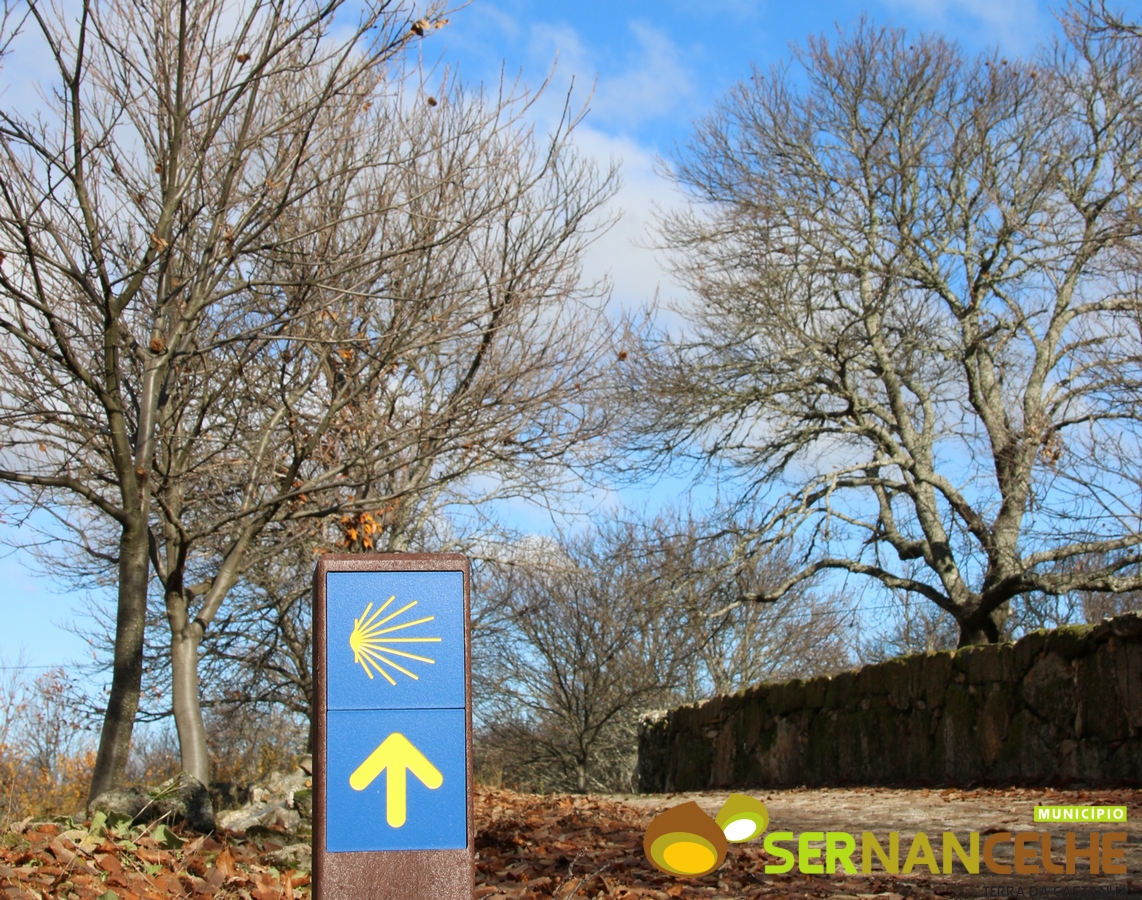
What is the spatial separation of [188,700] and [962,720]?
6.38m

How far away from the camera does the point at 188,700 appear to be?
26.1 feet

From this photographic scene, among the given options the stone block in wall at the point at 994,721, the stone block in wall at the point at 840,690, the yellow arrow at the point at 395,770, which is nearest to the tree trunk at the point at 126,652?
the yellow arrow at the point at 395,770

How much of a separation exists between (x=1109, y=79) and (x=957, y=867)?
496 inches

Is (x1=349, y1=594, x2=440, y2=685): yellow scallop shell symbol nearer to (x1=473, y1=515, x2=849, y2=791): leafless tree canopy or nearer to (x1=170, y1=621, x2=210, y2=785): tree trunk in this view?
(x1=170, y1=621, x2=210, y2=785): tree trunk

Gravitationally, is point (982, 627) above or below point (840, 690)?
above

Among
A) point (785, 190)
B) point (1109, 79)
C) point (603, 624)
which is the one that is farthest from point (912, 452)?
point (603, 624)

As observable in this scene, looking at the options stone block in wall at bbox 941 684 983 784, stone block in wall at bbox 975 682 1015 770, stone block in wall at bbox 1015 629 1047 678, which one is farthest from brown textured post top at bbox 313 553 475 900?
stone block in wall at bbox 941 684 983 784

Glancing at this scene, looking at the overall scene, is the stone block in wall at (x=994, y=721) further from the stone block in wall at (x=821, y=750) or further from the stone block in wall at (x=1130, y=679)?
the stone block in wall at (x=821, y=750)

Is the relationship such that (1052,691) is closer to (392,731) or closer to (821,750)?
(821,750)

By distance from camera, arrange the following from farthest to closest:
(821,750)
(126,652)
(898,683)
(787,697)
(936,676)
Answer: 1. (787,697)
2. (821,750)
3. (898,683)
4. (936,676)
5. (126,652)

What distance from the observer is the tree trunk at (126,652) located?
6.40 metres

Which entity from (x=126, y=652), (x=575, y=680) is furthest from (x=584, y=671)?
(x=126, y=652)

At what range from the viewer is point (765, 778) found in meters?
12.0

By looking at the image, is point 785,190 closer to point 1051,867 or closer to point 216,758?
point 1051,867
